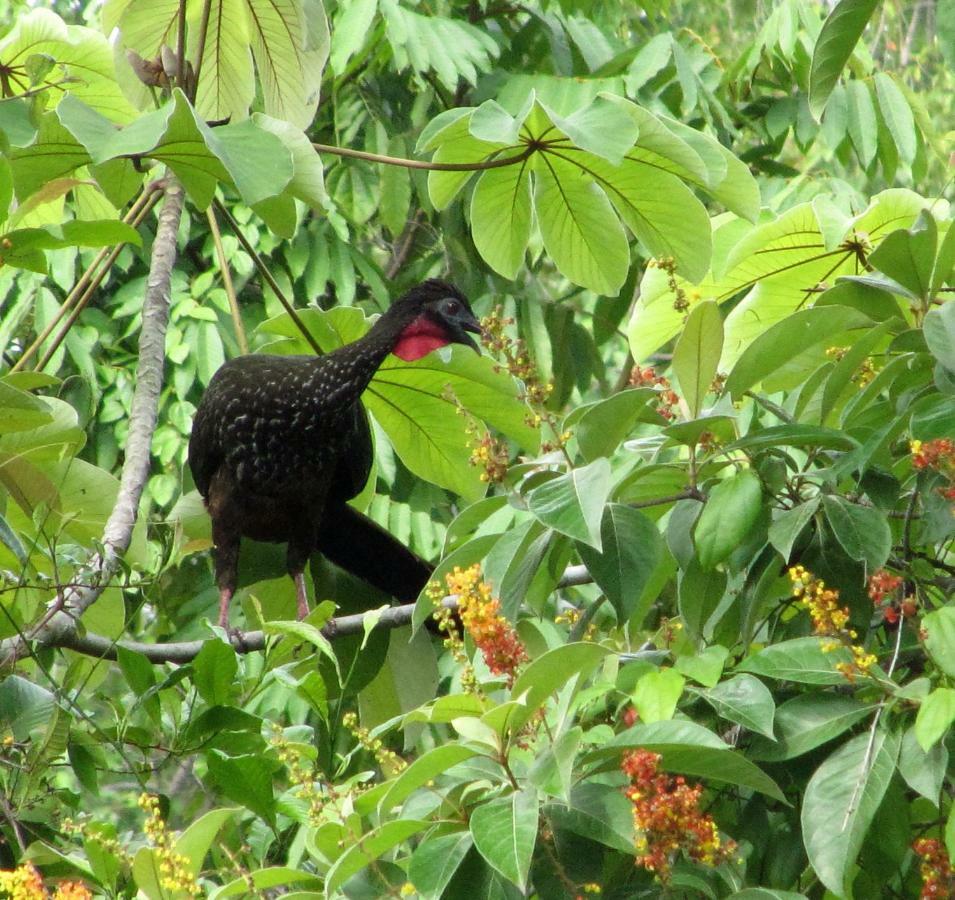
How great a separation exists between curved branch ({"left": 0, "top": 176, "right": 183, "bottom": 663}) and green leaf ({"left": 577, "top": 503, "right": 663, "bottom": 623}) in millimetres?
579

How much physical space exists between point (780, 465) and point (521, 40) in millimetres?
4434

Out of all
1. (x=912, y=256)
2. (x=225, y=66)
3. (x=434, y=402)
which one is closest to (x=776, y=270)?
(x=912, y=256)

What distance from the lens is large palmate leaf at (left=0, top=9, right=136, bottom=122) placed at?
84.5 inches

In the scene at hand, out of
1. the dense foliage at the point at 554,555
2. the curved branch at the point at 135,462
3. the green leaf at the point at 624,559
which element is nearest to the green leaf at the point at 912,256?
the dense foliage at the point at 554,555

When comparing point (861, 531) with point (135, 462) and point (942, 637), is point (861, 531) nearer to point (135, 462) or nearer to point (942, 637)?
point (942, 637)

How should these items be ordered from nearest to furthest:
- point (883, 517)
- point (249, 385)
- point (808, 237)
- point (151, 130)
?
point (883, 517) → point (151, 130) → point (808, 237) → point (249, 385)

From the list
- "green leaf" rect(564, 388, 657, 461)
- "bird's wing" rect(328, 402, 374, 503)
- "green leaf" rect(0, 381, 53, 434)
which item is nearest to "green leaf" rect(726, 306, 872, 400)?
"green leaf" rect(564, 388, 657, 461)

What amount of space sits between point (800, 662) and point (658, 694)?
14 cm

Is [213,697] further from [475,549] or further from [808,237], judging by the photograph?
[808,237]

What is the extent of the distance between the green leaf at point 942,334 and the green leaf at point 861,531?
16 cm

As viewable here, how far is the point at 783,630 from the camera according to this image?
1.57m

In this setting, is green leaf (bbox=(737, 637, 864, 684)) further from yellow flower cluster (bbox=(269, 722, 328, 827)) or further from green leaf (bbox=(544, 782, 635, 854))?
yellow flower cluster (bbox=(269, 722, 328, 827))

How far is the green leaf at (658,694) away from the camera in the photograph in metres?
1.21

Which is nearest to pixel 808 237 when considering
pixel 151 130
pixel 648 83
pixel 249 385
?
pixel 151 130
